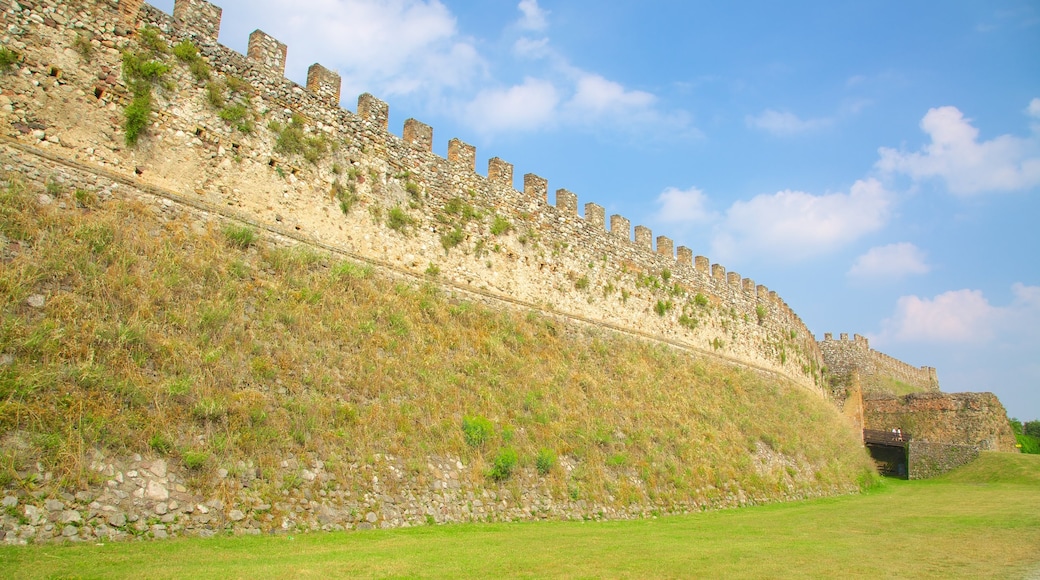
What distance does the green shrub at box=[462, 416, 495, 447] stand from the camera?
546 inches

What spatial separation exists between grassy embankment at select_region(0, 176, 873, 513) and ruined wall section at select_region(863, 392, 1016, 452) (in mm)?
29127

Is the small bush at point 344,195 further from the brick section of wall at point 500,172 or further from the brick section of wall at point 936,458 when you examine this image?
the brick section of wall at point 936,458

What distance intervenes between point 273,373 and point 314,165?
666 cm

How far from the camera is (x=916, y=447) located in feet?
121

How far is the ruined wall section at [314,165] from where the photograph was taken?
12.7m

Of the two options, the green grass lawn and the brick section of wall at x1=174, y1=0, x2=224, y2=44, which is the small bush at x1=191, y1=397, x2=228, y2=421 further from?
the brick section of wall at x1=174, y1=0, x2=224, y2=44

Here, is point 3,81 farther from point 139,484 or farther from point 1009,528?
point 1009,528

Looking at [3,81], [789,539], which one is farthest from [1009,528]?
[3,81]

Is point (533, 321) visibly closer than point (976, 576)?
No

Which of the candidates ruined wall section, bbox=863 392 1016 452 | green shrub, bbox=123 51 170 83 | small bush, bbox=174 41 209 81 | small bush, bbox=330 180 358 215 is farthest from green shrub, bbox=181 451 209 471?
ruined wall section, bbox=863 392 1016 452

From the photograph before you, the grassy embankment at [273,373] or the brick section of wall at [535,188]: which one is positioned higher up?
the brick section of wall at [535,188]

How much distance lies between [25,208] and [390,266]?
815 cm

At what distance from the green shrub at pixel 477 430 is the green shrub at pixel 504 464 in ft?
1.42

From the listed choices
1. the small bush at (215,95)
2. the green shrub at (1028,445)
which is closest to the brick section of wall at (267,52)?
the small bush at (215,95)
